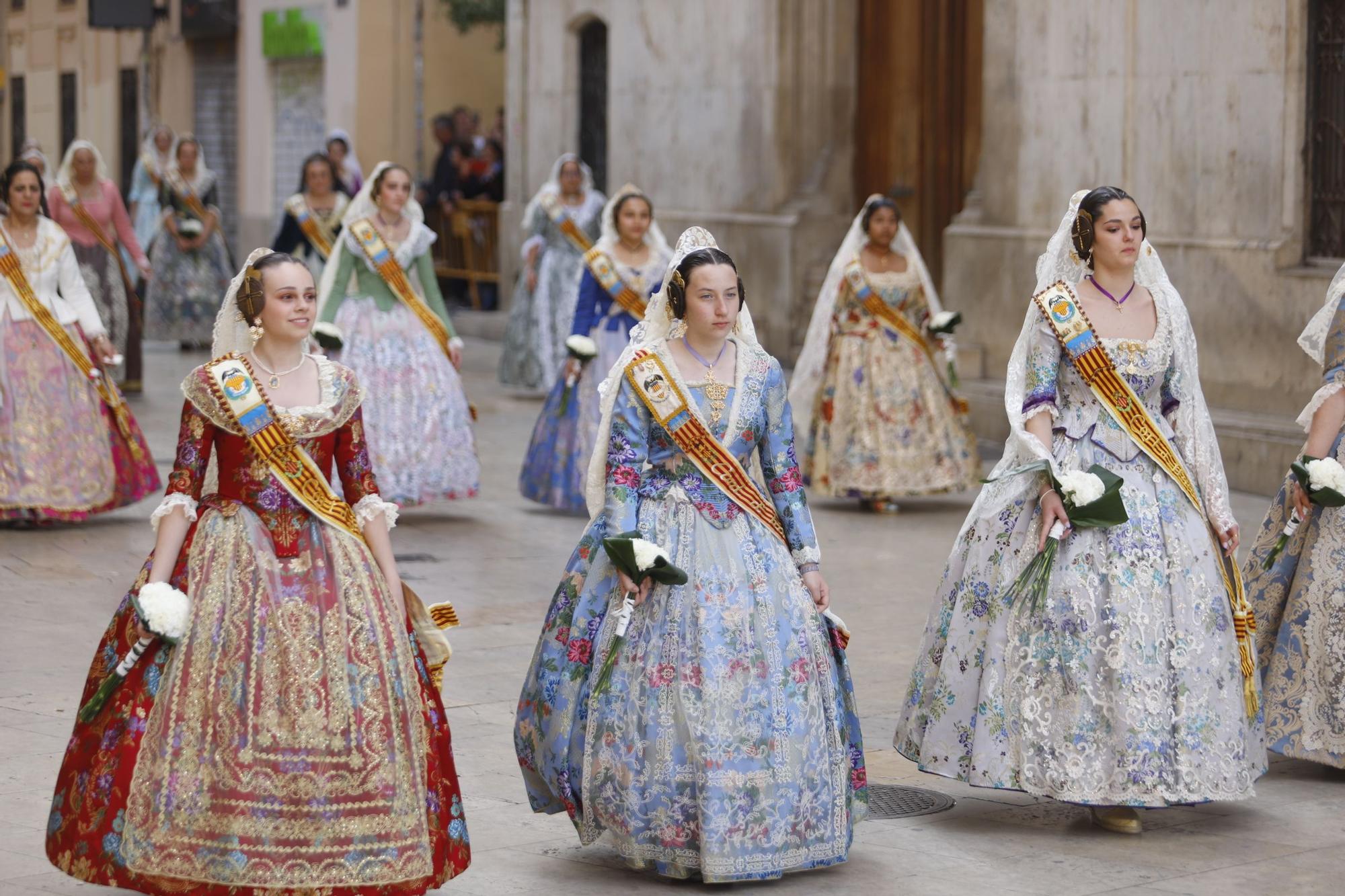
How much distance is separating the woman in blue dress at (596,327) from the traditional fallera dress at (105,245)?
4.03 metres

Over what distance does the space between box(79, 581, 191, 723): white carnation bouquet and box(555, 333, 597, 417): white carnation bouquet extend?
6317 mm

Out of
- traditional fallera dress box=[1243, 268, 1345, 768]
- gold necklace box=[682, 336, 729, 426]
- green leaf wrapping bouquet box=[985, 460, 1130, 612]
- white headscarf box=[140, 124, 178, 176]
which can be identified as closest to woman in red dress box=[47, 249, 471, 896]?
gold necklace box=[682, 336, 729, 426]

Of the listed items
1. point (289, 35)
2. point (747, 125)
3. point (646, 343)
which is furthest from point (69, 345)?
point (289, 35)

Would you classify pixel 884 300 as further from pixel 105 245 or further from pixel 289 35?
pixel 289 35

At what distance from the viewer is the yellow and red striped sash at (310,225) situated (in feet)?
45.0

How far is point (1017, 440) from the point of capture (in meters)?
6.45

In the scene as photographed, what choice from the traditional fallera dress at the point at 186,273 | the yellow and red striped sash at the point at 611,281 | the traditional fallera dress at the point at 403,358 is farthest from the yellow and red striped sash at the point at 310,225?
the traditional fallera dress at the point at 186,273

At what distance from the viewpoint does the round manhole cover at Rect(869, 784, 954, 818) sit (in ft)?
21.4

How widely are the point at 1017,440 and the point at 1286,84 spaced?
7175 mm

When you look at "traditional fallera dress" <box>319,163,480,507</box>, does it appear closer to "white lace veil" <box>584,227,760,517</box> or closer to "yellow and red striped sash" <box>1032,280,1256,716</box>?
"white lace veil" <box>584,227,760,517</box>

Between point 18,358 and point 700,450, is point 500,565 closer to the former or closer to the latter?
point 18,358

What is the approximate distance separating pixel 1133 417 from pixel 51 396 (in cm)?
657

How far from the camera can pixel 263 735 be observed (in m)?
5.23

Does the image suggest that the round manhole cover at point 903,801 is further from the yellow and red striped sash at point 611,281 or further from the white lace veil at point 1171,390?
the yellow and red striped sash at point 611,281
